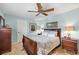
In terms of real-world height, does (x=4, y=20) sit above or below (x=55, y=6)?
below

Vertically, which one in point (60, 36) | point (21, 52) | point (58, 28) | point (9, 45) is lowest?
point (21, 52)

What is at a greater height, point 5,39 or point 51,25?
point 51,25

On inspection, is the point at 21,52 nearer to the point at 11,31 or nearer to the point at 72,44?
the point at 11,31

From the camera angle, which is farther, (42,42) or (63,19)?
(63,19)

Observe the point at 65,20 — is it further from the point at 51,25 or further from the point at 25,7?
the point at 25,7

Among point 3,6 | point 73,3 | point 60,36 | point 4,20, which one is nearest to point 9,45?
point 4,20

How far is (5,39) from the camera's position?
6.91 ft

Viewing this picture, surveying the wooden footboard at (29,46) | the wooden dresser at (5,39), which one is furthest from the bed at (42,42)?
the wooden dresser at (5,39)

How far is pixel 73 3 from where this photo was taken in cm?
203

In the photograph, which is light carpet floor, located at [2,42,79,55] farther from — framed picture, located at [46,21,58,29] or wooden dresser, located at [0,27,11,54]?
framed picture, located at [46,21,58,29]

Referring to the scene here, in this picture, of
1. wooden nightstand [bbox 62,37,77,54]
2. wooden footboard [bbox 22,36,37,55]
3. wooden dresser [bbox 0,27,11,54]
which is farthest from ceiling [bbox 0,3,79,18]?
wooden nightstand [bbox 62,37,77,54]

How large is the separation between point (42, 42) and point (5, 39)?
74 cm

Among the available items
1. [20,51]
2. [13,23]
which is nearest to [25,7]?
[13,23]

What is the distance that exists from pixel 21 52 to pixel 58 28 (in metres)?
0.84
